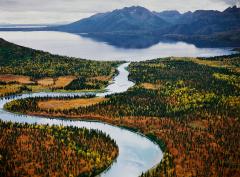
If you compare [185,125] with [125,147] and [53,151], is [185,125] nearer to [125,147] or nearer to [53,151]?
[125,147]

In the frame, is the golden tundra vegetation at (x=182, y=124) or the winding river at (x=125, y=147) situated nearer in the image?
the winding river at (x=125, y=147)

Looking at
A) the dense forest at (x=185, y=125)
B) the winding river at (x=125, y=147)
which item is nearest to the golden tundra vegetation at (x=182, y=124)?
the dense forest at (x=185, y=125)

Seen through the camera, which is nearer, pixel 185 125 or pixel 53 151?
pixel 53 151

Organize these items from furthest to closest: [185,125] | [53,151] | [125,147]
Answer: [185,125]
[125,147]
[53,151]

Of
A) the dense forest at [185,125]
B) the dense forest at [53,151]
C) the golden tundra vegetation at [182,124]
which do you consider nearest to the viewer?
the dense forest at [53,151]

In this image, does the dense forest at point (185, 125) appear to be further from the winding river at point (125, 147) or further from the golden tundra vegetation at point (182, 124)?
the winding river at point (125, 147)

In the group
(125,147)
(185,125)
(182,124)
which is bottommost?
(125,147)

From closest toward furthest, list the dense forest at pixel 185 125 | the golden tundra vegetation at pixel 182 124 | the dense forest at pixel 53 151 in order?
1. the dense forest at pixel 53 151
2. the dense forest at pixel 185 125
3. the golden tundra vegetation at pixel 182 124

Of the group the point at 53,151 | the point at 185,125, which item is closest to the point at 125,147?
the point at 53,151
